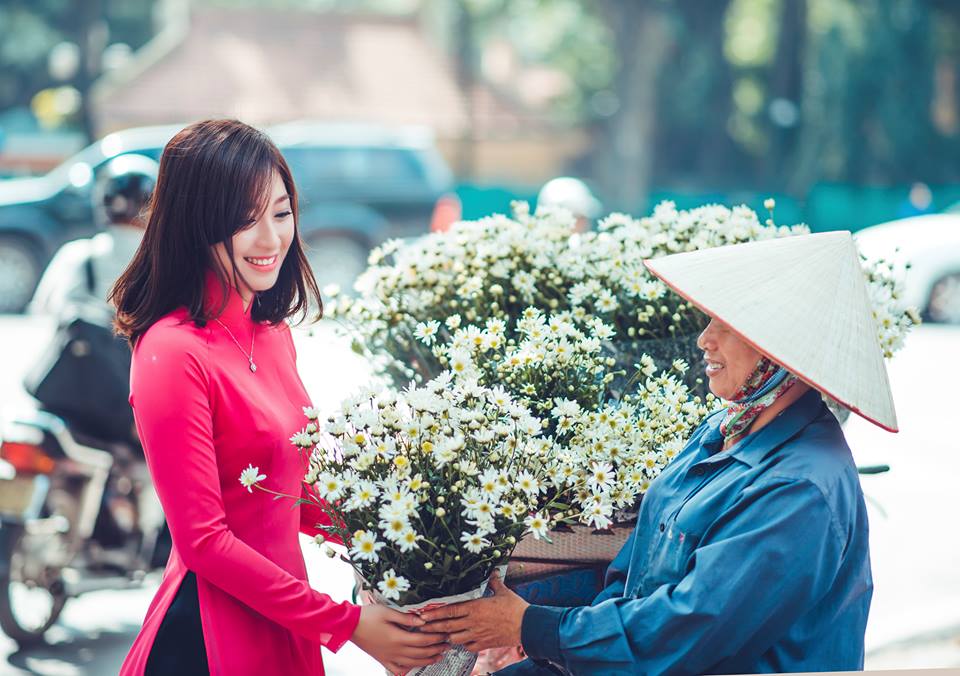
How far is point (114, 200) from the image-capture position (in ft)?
16.0

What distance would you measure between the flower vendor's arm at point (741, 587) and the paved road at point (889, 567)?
3.45ft

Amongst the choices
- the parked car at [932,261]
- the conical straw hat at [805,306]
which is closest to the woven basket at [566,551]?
the conical straw hat at [805,306]

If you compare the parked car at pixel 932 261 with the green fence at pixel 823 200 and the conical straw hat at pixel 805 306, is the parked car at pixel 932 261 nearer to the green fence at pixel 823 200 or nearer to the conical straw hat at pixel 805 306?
the green fence at pixel 823 200

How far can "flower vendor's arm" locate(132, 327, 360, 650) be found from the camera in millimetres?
1992

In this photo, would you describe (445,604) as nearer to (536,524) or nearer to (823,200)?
(536,524)

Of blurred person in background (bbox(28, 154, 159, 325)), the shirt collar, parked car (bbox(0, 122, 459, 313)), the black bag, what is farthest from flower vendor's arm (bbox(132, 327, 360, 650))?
→ parked car (bbox(0, 122, 459, 313))

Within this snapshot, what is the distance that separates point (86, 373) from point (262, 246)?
2.74 meters

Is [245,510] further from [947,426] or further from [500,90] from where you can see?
[500,90]

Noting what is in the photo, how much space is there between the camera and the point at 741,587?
6.01 feet

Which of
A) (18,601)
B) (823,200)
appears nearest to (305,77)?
(823,200)

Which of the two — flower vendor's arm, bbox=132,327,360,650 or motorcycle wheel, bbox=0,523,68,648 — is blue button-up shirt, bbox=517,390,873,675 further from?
motorcycle wheel, bbox=0,523,68,648

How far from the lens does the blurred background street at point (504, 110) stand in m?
14.9

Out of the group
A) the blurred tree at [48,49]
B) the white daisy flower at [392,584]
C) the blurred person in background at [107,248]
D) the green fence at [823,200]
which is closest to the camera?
the white daisy flower at [392,584]

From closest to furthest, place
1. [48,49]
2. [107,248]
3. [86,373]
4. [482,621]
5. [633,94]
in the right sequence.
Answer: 1. [482,621]
2. [86,373]
3. [107,248]
4. [633,94]
5. [48,49]
